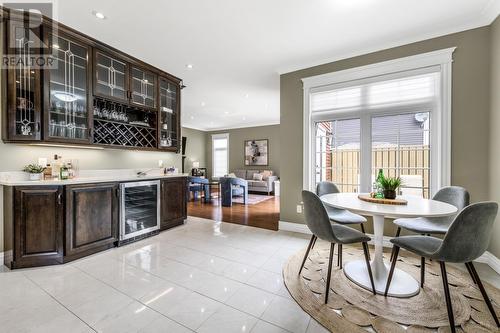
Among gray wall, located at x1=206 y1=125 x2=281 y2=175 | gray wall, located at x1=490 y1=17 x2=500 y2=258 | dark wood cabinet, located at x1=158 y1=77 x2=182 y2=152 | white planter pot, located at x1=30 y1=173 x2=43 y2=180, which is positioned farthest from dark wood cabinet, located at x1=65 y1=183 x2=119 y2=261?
gray wall, located at x1=206 y1=125 x2=281 y2=175

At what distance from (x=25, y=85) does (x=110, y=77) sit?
94cm

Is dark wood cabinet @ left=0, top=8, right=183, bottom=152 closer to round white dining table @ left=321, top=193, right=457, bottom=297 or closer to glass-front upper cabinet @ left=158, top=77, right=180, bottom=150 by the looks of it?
glass-front upper cabinet @ left=158, top=77, right=180, bottom=150

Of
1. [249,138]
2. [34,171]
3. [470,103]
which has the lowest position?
[34,171]

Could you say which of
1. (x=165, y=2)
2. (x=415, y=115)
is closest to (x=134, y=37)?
(x=165, y=2)

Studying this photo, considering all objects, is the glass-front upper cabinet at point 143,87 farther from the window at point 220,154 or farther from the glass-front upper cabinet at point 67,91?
the window at point 220,154

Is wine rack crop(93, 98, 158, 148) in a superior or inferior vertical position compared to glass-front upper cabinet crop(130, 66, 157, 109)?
inferior

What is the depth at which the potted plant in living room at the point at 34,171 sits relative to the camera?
2473 mm

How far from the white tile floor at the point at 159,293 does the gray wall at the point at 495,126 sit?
0.57 metres

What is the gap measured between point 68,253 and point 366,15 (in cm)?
429

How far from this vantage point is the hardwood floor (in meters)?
4.30

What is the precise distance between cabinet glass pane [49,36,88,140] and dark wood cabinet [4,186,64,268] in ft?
2.31

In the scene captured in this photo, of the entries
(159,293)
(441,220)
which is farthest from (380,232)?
(159,293)

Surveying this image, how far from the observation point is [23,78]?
2.40 metres

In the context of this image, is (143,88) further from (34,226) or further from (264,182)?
(264,182)
